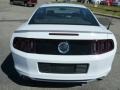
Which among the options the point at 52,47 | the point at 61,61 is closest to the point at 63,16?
the point at 52,47

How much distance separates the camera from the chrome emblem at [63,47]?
5293mm

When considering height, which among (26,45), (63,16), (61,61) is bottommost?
(61,61)

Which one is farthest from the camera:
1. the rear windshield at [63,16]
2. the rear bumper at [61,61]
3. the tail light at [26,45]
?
the rear windshield at [63,16]

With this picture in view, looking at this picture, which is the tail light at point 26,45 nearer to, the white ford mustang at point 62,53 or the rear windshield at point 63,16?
the white ford mustang at point 62,53

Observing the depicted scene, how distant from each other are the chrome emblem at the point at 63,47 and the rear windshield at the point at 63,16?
840 millimetres

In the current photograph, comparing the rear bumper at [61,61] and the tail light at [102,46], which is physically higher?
the tail light at [102,46]

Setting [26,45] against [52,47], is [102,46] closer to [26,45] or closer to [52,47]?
[52,47]

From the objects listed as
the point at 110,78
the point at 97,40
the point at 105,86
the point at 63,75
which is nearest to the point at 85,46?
the point at 97,40

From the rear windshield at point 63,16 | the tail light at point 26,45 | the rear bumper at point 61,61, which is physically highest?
the rear windshield at point 63,16

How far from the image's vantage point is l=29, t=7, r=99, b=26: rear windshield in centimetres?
619

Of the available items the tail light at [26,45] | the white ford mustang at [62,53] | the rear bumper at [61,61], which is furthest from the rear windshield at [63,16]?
the rear bumper at [61,61]

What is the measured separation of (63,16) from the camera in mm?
6480

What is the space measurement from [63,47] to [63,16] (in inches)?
52.2

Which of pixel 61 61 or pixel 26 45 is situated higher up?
pixel 26 45
